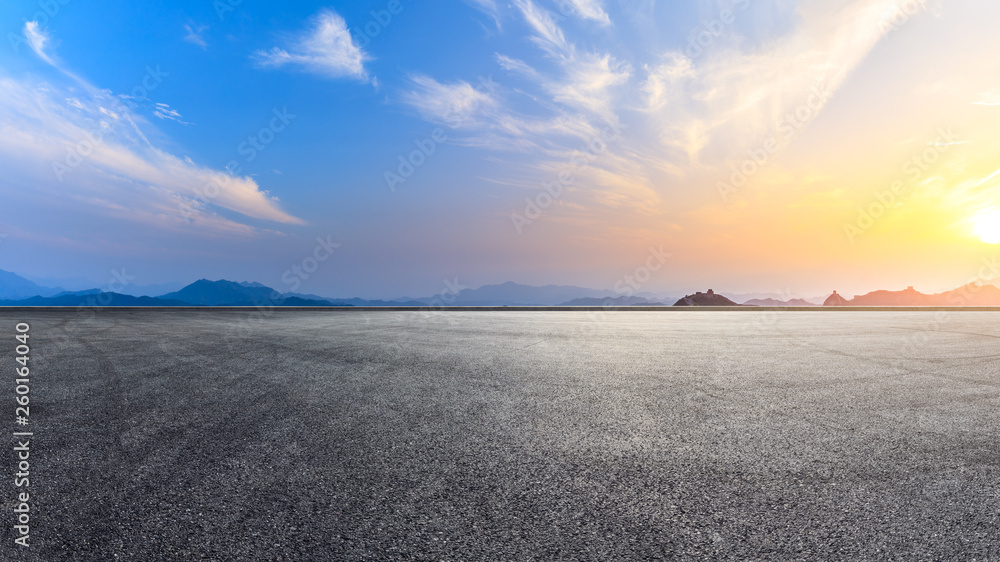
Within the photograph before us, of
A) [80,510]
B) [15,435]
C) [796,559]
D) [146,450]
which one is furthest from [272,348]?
[796,559]

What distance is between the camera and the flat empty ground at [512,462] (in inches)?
99.4

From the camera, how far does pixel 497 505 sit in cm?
287

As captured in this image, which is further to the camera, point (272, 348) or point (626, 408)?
point (272, 348)

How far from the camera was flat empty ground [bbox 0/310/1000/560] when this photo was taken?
2.53 meters

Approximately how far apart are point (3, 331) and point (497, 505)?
18.4 metres

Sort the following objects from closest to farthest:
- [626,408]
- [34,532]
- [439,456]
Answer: [34,532], [439,456], [626,408]

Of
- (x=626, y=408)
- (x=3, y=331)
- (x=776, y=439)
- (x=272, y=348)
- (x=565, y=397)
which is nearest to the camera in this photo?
(x=776, y=439)

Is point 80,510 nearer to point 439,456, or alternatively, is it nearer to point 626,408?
point 439,456

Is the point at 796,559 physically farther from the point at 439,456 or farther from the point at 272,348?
the point at 272,348

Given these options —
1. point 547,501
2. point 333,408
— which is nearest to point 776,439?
point 547,501

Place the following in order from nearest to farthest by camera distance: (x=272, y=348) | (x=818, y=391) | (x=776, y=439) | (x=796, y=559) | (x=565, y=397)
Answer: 1. (x=796, y=559)
2. (x=776, y=439)
3. (x=565, y=397)
4. (x=818, y=391)
5. (x=272, y=348)

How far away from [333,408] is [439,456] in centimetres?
200

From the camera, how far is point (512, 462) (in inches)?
141

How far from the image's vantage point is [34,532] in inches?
106
